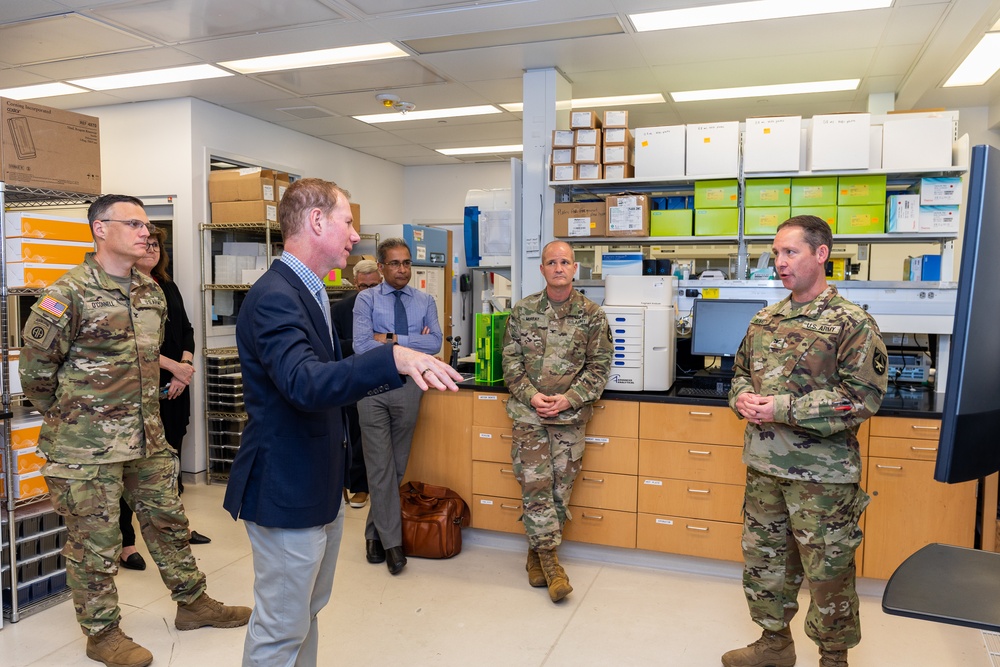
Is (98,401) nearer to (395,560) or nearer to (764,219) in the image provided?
(395,560)

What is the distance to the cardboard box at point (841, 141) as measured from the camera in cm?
379

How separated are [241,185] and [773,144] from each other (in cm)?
366

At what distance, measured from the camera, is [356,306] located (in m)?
3.85

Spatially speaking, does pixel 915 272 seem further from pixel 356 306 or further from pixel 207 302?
pixel 207 302

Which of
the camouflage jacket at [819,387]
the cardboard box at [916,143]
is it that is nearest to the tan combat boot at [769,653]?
the camouflage jacket at [819,387]

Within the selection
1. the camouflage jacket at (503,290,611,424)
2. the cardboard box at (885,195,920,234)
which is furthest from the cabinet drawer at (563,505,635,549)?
the cardboard box at (885,195,920,234)

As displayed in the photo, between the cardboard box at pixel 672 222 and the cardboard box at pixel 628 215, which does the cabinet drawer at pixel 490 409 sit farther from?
the cardboard box at pixel 672 222

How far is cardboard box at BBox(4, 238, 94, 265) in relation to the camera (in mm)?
3084

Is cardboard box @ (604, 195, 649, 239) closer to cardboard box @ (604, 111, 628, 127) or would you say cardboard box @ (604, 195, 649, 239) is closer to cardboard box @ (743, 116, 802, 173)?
cardboard box @ (604, 111, 628, 127)

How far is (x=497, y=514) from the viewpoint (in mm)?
3865

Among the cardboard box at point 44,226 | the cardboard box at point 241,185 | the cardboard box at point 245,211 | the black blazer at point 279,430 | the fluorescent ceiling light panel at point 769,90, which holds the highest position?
the fluorescent ceiling light panel at point 769,90

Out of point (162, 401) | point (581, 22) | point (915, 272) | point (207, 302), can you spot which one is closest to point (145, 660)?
point (162, 401)

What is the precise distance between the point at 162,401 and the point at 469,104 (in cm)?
321

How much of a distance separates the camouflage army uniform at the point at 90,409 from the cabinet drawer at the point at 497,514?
5.70 feet
